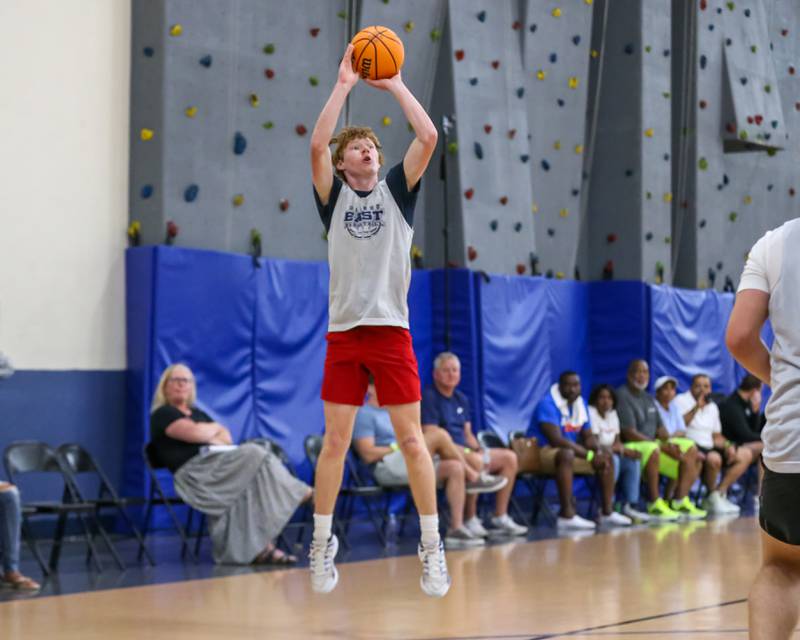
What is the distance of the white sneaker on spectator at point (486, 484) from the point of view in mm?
10031

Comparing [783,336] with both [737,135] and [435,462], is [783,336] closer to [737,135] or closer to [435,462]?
[435,462]

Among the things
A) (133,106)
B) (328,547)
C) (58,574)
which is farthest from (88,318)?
(328,547)

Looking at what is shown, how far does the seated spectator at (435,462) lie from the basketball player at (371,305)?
388 cm

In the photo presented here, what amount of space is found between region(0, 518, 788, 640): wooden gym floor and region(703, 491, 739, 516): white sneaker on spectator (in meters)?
3.64

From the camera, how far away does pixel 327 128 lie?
5.39 m

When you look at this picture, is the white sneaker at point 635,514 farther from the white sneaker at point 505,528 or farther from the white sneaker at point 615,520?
the white sneaker at point 505,528

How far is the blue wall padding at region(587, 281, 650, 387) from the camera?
47.0 ft

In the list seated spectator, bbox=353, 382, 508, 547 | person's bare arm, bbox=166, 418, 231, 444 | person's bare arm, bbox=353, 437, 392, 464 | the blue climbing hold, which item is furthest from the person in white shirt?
person's bare arm, bbox=166, 418, 231, 444

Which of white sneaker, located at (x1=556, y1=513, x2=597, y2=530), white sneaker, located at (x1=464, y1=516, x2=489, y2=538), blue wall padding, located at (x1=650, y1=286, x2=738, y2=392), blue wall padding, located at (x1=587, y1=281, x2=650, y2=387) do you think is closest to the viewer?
white sneaker, located at (x1=464, y1=516, x2=489, y2=538)

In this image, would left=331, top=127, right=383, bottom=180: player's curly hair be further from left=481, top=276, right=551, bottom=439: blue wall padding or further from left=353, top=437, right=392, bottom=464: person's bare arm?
left=481, top=276, right=551, bottom=439: blue wall padding

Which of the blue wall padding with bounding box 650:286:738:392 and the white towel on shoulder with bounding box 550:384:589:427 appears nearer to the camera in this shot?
the white towel on shoulder with bounding box 550:384:589:427

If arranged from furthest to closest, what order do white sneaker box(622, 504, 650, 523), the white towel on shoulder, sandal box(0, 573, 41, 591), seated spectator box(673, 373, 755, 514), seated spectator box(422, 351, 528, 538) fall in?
seated spectator box(673, 373, 755, 514), white sneaker box(622, 504, 650, 523), the white towel on shoulder, seated spectator box(422, 351, 528, 538), sandal box(0, 573, 41, 591)

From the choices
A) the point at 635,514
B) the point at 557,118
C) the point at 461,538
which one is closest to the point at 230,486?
the point at 461,538

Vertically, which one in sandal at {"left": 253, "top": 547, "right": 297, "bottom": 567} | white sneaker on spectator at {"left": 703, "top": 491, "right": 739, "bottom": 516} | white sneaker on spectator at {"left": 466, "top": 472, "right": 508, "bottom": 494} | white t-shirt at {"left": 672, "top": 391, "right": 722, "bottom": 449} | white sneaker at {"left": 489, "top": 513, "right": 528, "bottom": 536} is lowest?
white sneaker on spectator at {"left": 703, "top": 491, "right": 739, "bottom": 516}
